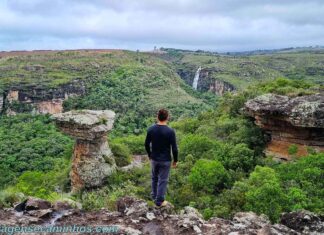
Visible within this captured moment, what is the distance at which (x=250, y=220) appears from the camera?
10.4 metres

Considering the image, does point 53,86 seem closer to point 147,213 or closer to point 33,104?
point 33,104

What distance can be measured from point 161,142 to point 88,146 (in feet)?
52.1

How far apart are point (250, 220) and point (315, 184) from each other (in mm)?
6287

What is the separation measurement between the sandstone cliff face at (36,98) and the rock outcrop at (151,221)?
80058 mm

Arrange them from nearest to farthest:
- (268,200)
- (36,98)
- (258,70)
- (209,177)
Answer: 1. (268,200)
2. (209,177)
3. (36,98)
4. (258,70)

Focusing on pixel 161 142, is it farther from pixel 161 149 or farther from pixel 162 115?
pixel 162 115

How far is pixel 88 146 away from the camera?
2534 centimetres

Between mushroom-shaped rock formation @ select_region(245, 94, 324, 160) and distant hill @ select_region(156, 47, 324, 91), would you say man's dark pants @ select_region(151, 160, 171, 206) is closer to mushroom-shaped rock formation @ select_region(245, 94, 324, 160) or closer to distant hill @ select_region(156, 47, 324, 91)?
mushroom-shaped rock formation @ select_region(245, 94, 324, 160)

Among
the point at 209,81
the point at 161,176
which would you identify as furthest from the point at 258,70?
the point at 161,176

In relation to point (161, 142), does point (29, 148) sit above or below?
below

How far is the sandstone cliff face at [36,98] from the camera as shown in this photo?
287 feet

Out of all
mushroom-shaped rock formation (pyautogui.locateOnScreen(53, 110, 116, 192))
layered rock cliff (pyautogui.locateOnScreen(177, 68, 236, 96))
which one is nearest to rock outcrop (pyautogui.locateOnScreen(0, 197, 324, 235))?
mushroom-shaped rock formation (pyautogui.locateOnScreen(53, 110, 116, 192))

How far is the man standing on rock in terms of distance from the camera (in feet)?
32.9

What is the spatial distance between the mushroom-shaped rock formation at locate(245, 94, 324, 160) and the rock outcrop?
8.85 meters
